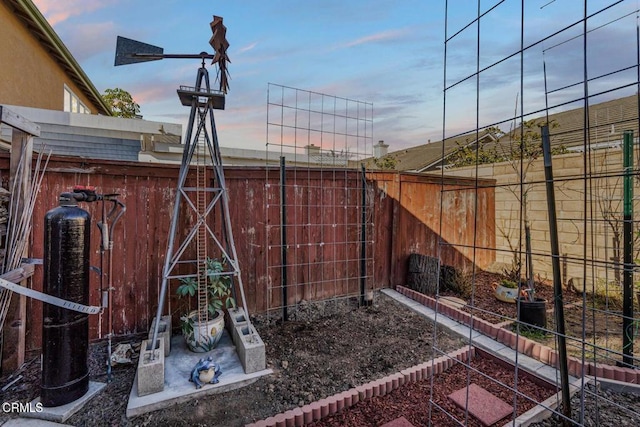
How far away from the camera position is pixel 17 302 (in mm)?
2279

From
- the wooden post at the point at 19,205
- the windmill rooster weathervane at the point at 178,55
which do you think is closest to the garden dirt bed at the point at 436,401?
the wooden post at the point at 19,205

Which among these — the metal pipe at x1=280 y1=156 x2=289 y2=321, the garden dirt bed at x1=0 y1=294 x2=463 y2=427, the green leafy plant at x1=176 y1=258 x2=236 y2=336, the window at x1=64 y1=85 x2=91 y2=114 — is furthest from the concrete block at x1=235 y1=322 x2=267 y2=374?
the window at x1=64 y1=85 x2=91 y2=114

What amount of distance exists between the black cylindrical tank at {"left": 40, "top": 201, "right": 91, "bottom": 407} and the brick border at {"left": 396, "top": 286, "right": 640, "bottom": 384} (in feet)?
8.55

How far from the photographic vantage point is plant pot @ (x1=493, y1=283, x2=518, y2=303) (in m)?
3.70

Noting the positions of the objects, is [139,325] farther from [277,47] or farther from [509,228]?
[509,228]

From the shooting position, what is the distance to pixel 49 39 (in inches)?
218

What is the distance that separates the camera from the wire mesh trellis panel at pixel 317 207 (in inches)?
136

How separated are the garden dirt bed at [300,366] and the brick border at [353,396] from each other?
6 centimetres

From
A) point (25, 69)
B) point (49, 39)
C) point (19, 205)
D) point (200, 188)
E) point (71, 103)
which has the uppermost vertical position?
point (49, 39)

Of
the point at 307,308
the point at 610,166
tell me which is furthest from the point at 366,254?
the point at 610,166

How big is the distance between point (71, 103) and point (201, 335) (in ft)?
27.2

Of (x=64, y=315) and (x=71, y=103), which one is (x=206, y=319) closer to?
(x=64, y=315)

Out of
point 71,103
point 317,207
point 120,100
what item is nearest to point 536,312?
point 317,207

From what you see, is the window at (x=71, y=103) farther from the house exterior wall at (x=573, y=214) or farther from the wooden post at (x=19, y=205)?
the house exterior wall at (x=573, y=214)
